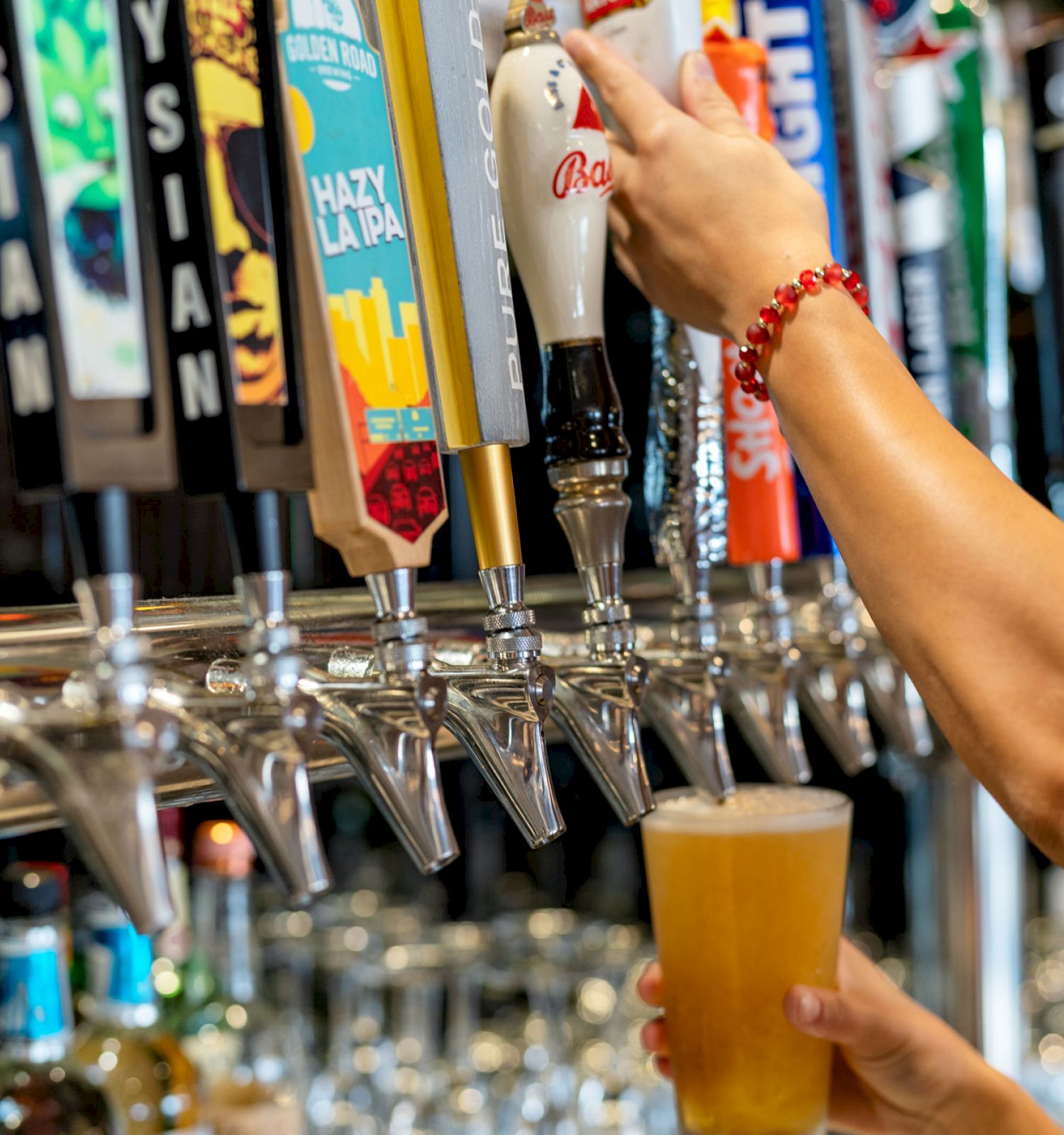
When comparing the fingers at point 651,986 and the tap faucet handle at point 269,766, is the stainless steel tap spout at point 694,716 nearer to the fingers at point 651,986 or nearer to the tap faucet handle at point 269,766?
the fingers at point 651,986

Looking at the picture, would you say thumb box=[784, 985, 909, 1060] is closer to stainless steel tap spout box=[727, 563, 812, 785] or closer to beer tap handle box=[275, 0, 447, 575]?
stainless steel tap spout box=[727, 563, 812, 785]

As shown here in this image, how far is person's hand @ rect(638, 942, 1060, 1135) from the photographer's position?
3.26ft

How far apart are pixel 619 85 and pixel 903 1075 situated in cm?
70

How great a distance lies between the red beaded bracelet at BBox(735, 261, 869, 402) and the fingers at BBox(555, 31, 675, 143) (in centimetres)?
15

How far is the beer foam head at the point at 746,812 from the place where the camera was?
0.88 meters

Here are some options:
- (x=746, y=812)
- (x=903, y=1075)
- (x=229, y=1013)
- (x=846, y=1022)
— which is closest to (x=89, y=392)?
(x=746, y=812)

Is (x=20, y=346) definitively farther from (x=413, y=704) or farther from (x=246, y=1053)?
(x=246, y=1053)

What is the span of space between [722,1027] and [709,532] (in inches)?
12.2

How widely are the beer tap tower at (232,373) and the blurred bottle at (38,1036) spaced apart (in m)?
0.40

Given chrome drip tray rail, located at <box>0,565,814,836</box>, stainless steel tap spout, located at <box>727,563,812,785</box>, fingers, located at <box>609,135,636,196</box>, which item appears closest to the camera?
chrome drip tray rail, located at <box>0,565,814,836</box>

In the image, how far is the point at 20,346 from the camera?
55cm

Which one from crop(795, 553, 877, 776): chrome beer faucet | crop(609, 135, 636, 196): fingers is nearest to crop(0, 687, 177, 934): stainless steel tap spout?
crop(609, 135, 636, 196): fingers

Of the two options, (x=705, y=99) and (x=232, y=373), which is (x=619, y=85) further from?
(x=232, y=373)

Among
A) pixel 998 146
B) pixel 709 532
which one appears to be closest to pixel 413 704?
pixel 709 532
